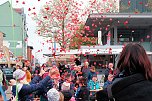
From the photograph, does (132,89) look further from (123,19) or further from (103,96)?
(123,19)

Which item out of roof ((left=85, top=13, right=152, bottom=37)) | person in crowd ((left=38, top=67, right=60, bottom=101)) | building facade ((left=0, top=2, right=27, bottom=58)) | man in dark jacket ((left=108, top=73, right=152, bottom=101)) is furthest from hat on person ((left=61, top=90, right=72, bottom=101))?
building facade ((left=0, top=2, right=27, bottom=58))

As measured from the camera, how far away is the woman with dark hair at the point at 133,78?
9.25 feet

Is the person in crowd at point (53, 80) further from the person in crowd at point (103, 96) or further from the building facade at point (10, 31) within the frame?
the building facade at point (10, 31)

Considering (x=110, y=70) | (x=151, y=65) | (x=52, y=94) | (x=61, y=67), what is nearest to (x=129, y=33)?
(x=61, y=67)

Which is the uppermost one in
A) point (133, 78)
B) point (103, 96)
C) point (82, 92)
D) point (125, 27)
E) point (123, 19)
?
point (123, 19)

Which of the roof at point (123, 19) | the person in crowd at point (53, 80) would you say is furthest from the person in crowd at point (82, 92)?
the roof at point (123, 19)

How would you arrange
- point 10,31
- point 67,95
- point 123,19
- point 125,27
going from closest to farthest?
point 67,95 < point 123,19 < point 125,27 < point 10,31

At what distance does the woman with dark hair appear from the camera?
2.82 metres

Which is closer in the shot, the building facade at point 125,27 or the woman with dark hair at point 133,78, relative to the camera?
the woman with dark hair at point 133,78

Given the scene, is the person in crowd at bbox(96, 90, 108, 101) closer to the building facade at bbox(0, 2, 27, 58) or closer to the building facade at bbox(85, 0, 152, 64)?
the building facade at bbox(85, 0, 152, 64)

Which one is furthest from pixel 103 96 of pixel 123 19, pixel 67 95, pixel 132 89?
pixel 123 19

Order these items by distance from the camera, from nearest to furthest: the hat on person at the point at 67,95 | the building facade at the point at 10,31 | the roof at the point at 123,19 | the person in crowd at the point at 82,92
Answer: the hat on person at the point at 67,95 < the person in crowd at the point at 82,92 < the roof at the point at 123,19 < the building facade at the point at 10,31

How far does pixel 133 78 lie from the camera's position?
2.83 meters

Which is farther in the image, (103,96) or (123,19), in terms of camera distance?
(123,19)
